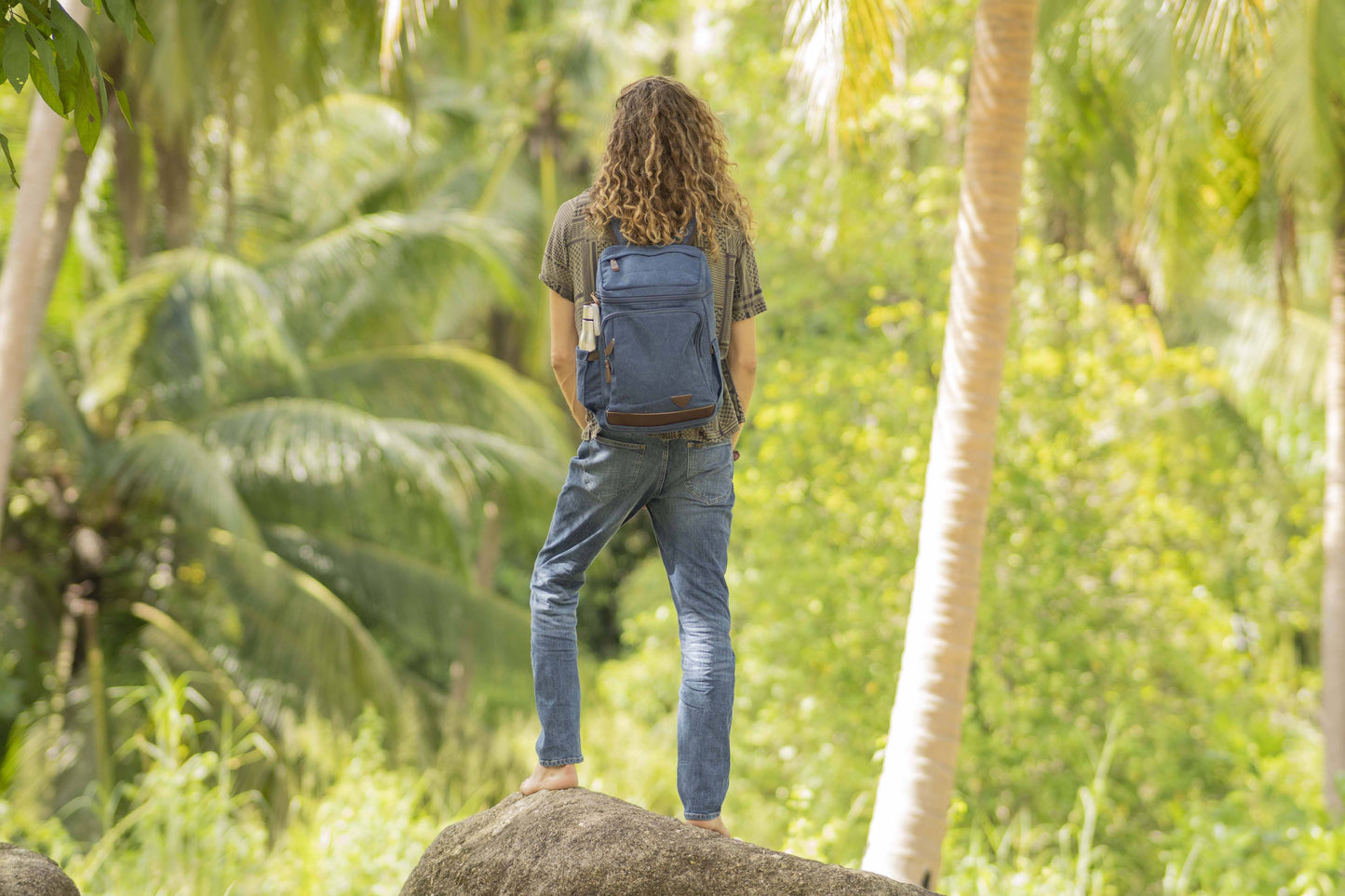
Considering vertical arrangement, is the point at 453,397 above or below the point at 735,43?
below

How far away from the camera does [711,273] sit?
2.91m

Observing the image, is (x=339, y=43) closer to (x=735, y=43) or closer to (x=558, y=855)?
(x=735, y=43)

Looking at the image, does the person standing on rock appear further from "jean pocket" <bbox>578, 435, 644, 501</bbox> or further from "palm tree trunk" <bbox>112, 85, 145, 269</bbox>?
"palm tree trunk" <bbox>112, 85, 145, 269</bbox>

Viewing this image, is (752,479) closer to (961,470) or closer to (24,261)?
(961,470)

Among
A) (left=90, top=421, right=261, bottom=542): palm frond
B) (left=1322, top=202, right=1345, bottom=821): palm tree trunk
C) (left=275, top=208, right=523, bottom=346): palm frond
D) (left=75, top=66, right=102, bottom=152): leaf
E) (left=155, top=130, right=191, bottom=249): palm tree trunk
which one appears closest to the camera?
(left=75, top=66, right=102, bottom=152): leaf

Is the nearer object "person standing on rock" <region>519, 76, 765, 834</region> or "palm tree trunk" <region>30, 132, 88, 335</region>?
"person standing on rock" <region>519, 76, 765, 834</region>

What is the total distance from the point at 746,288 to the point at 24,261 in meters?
4.83

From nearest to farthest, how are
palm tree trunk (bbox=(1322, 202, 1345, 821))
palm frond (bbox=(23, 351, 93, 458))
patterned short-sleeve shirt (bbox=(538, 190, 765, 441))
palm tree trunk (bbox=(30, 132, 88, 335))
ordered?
1. patterned short-sleeve shirt (bbox=(538, 190, 765, 441))
2. palm tree trunk (bbox=(30, 132, 88, 335))
3. palm tree trunk (bbox=(1322, 202, 1345, 821))
4. palm frond (bbox=(23, 351, 93, 458))

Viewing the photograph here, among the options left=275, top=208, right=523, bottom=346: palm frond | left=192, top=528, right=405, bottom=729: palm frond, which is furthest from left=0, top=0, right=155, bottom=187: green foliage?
left=275, top=208, right=523, bottom=346: palm frond

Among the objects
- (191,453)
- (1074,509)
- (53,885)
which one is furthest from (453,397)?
(53,885)

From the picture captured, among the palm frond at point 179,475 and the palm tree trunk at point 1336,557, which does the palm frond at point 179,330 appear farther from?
the palm tree trunk at point 1336,557

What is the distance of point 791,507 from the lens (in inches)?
375

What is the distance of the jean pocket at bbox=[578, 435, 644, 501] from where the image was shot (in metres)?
2.89

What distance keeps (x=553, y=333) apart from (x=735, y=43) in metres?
8.67
